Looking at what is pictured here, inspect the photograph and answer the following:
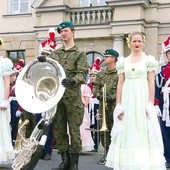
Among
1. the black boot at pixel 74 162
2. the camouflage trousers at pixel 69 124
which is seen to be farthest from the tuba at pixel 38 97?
the black boot at pixel 74 162

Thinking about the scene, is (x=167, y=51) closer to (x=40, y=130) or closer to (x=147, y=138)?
(x=147, y=138)

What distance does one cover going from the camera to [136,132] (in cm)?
566

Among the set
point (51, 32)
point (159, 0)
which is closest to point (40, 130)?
point (51, 32)

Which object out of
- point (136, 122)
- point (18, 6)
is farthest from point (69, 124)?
point (18, 6)

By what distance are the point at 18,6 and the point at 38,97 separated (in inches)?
635

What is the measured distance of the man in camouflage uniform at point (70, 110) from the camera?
5969mm

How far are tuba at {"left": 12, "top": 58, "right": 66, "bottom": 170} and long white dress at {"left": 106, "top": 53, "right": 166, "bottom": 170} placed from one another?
98 cm

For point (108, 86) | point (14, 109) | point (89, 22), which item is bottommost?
point (14, 109)

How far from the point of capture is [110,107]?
794cm

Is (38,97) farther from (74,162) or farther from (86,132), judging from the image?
(86,132)

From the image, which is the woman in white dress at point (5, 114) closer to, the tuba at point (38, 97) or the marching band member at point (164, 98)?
the tuba at point (38, 97)

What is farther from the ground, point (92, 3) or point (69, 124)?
point (92, 3)

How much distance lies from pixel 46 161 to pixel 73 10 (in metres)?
12.0

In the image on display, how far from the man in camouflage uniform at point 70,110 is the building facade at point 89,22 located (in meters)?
11.3
